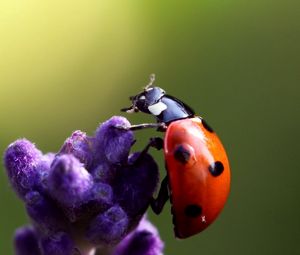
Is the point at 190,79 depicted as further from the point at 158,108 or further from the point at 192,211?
the point at 192,211

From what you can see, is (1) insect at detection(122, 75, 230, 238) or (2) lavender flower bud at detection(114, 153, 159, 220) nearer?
(2) lavender flower bud at detection(114, 153, 159, 220)

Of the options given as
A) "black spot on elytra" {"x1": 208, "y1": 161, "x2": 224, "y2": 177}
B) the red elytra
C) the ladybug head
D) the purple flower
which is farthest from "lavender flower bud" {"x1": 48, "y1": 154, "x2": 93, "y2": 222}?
the ladybug head

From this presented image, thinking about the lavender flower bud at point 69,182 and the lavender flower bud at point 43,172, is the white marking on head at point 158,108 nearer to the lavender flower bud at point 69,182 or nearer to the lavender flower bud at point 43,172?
the lavender flower bud at point 43,172

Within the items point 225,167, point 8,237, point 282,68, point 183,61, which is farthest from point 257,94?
point 225,167

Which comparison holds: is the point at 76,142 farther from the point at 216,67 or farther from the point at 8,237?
the point at 216,67

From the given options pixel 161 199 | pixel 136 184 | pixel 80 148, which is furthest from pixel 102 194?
pixel 161 199

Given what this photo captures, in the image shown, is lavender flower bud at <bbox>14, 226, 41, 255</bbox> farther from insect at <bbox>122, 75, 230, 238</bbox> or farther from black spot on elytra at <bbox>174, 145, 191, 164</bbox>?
black spot on elytra at <bbox>174, 145, 191, 164</bbox>

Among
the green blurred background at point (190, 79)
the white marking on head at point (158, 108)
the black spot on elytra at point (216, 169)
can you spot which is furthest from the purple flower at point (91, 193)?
the green blurred background at point (190, 79)
